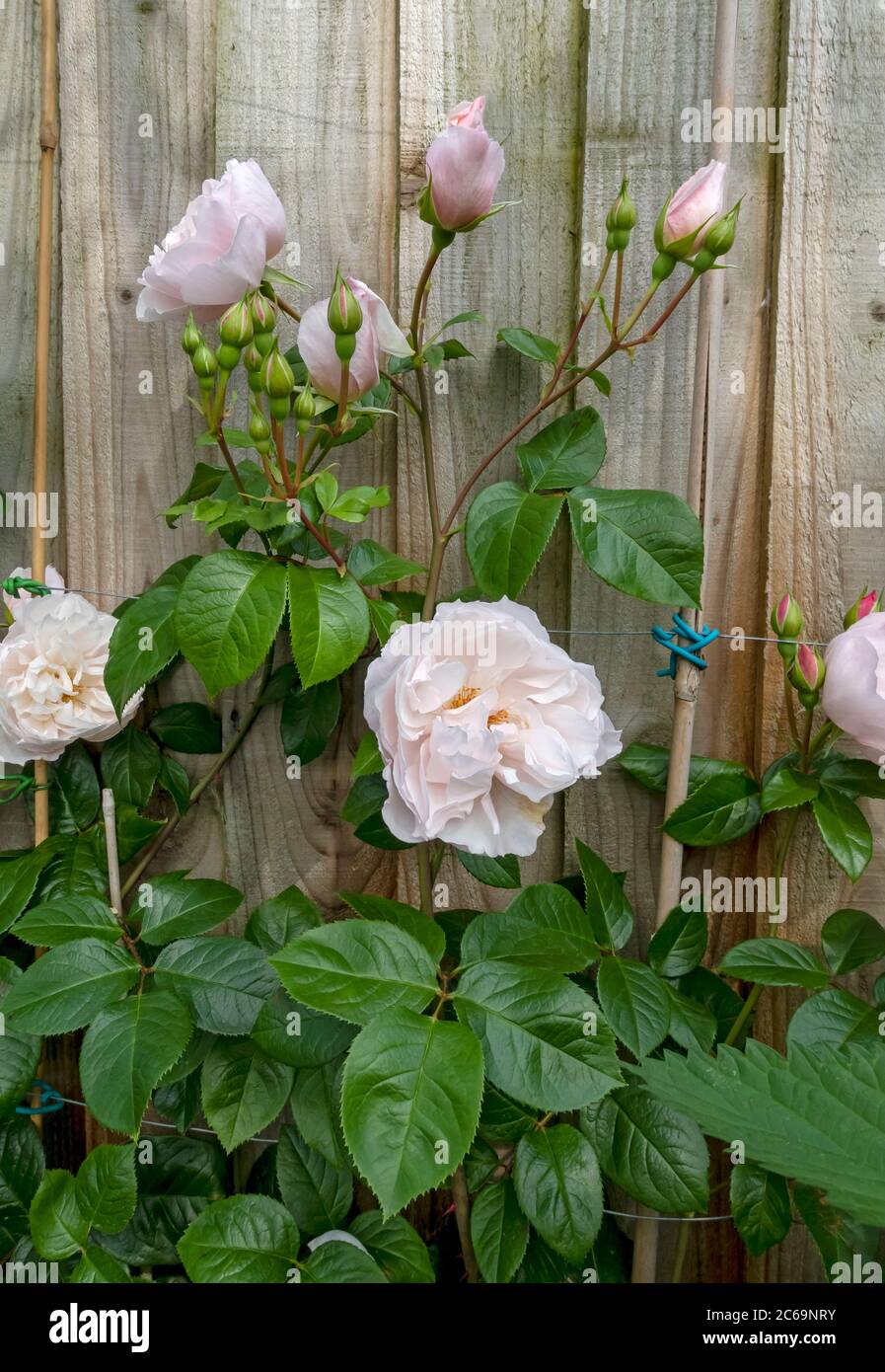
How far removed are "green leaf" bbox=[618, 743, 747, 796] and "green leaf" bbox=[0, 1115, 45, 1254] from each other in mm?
793

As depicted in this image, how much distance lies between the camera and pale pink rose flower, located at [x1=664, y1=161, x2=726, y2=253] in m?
0.84

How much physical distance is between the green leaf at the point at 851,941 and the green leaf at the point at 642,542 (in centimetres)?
40

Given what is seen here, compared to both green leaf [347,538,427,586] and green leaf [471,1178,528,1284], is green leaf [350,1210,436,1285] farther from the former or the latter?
green leaf [347,538,427,586]

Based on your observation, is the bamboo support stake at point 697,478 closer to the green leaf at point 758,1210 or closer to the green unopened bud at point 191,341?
the green leaf at point 758,1210

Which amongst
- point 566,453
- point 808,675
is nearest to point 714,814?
point 808,675

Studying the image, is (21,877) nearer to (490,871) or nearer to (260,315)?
(490,871)

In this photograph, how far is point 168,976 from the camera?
3.00 feet

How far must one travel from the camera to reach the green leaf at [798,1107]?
0.96 feet

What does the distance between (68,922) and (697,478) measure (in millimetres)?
800

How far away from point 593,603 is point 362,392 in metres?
0.37

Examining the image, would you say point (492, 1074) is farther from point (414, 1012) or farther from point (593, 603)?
point (593, 603)

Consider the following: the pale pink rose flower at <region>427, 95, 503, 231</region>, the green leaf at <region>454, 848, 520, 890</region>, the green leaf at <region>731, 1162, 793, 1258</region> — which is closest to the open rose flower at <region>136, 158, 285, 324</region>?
the pale pink rose flower at <region>427, 95, 503, 231</region>

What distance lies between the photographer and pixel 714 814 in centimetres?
100

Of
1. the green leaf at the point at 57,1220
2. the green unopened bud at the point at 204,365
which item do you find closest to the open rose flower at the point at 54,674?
the green unopened bud at the point at 204,365
